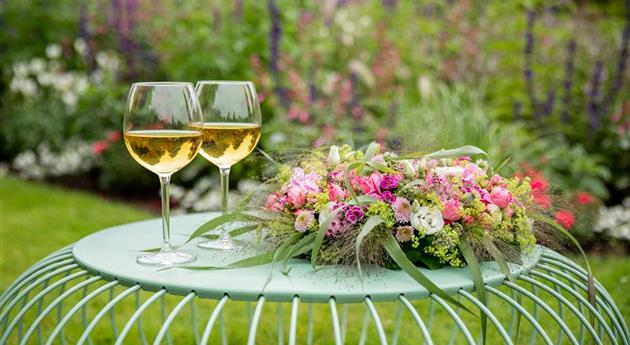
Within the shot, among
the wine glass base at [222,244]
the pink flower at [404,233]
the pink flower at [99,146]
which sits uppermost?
the pink flower at [404,233]

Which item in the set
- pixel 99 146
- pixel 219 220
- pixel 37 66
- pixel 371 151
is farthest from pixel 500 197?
pixel 37 66

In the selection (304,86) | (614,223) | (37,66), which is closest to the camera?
(614,223)

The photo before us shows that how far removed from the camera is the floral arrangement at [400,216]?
2.09 meters

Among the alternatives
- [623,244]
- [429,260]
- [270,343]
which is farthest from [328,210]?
[623,244]

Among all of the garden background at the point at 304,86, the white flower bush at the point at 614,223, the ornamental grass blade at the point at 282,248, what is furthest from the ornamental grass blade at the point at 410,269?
the white flower bush at the point at 614,223

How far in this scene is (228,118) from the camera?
2.32 meters

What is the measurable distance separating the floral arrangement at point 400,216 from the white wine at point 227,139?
0.54 feet

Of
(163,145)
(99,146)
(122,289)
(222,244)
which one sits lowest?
(122,289)

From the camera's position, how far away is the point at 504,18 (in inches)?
306

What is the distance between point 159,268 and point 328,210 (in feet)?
1.51

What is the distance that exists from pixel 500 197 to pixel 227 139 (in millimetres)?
777

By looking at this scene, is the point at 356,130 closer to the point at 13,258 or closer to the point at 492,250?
the point at 13,258

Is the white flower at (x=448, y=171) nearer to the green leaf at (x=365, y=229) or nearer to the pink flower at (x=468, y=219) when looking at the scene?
the pink flower at (x=468, y=219)

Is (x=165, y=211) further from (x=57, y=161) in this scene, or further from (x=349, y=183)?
(x=57, y=161)
